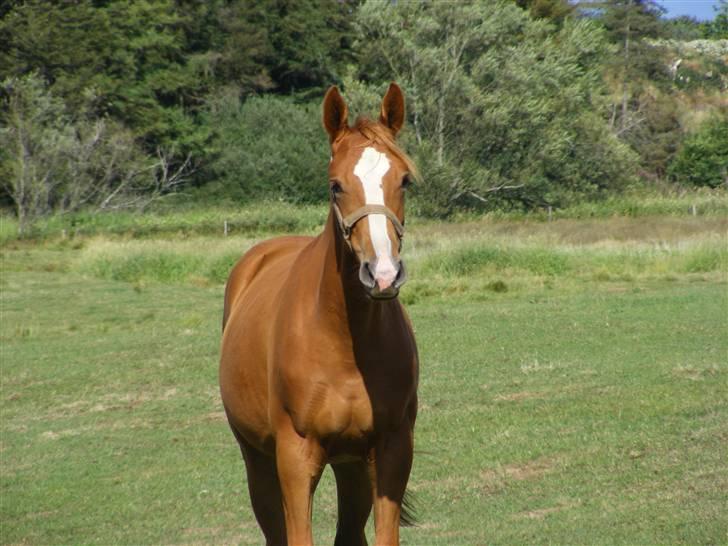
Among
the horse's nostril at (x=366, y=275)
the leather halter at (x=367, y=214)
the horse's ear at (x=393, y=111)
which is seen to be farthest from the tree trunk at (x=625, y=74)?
the horse's nostril at (x=366, y=275)

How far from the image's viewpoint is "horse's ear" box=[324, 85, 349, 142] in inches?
172

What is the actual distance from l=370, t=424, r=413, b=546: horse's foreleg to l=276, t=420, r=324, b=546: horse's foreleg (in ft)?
0.72

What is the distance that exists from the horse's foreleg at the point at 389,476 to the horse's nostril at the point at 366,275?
0.86 metres

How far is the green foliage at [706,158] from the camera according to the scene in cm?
4588

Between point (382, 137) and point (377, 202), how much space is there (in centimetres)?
38

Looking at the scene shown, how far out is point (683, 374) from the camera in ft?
41.0

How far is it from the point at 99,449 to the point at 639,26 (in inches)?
2448

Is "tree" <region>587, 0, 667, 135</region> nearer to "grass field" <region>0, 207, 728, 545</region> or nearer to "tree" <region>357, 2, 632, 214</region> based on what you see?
"tree" <region>357, 2, 632, 214</region>

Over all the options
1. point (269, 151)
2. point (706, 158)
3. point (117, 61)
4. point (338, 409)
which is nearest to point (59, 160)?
point (117, 61)

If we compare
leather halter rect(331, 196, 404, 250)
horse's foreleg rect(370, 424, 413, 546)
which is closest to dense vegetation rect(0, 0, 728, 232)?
horse's foreleg rect(370, 424, 413, 546)

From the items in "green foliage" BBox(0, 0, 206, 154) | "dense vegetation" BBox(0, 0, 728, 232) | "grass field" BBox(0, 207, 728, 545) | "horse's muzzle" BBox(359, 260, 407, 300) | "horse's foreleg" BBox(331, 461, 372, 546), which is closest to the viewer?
"horse's muzzle" BBox(359, 260, 407, 300)

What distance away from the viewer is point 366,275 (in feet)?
12.2

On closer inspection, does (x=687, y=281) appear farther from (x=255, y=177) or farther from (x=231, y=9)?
(x=231, y=9)

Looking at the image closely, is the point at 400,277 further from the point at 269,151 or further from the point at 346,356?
the point at 269,151
